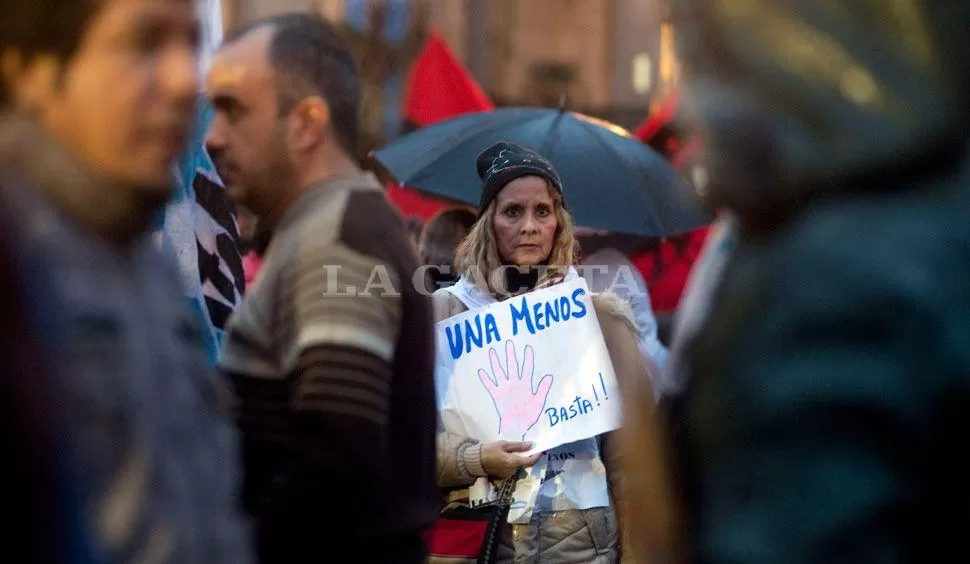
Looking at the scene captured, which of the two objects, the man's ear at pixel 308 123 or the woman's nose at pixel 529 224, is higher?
the woman's nose at pixel 529 224

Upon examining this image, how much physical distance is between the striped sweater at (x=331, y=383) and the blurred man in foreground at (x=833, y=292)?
65cm

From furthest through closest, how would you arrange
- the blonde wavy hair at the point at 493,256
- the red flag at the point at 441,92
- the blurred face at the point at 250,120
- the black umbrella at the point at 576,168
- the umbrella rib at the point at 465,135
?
the red flag at the point at 441,92, the umbrella rib at the point at 465,135, the black umbrella at the point at 576,168, the blonde wavy hair at the point at 493,256, the blurred face at the point at 250,120

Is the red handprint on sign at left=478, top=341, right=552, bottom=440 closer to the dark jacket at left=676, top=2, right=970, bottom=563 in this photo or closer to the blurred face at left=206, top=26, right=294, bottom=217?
the blurred face at left=206, top=26, right=294, bottom=217

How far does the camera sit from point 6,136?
1.62m

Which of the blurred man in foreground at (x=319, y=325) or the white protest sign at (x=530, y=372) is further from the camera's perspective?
the white protest sign at (x=530, y=372)

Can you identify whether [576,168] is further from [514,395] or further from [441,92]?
[441,92]

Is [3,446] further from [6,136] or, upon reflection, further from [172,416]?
[6,136]

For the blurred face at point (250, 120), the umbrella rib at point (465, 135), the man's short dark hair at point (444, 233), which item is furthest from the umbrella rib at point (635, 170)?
the blurred face at point (250, 120)

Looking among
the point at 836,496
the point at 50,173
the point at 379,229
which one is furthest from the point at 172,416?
the point at 836,496

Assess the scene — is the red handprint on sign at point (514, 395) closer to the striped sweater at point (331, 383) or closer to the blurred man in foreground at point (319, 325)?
the blurred man in foreground at point (319, 325)

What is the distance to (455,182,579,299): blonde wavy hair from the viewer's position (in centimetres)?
426

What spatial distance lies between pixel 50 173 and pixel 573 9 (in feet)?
75.0

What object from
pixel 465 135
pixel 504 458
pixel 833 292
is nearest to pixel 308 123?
pixel 833 292

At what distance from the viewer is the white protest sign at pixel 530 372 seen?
3.94m
